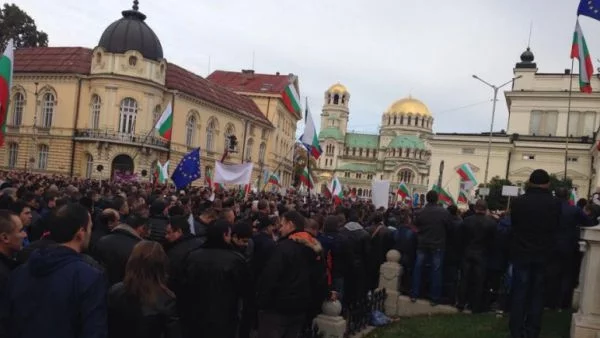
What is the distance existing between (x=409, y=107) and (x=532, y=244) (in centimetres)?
13246

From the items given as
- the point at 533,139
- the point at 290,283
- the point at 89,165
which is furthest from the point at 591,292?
the point at 533,139

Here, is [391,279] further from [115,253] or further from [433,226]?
[115,253]

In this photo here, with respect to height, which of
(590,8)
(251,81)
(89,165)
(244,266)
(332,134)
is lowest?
(89,165)

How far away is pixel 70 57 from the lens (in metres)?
48.6

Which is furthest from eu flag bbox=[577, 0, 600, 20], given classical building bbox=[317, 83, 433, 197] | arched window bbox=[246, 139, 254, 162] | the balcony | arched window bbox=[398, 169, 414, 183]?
arched window bbox=[398, 169, 414, 183]

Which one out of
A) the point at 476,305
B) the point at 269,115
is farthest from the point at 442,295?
the point at 269,115

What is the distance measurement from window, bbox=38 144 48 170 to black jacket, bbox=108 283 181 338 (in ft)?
156

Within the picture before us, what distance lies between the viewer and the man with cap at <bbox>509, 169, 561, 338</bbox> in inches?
271

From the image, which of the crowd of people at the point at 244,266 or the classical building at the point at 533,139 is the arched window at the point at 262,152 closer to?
the classical building at the point at 533,139

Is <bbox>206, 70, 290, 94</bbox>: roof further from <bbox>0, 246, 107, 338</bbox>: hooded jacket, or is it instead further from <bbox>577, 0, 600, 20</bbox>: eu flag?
<bbox>0, 246, 107, 338</bbox>: hooded jacket

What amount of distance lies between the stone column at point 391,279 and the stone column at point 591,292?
11.9 ft

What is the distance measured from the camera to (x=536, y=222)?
6883mm

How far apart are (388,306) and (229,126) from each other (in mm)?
51077

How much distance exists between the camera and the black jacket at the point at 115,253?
18.3 ft
